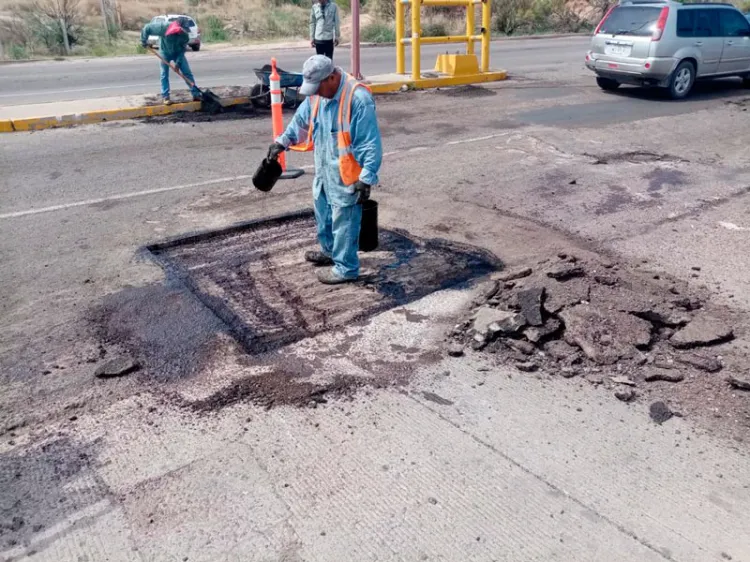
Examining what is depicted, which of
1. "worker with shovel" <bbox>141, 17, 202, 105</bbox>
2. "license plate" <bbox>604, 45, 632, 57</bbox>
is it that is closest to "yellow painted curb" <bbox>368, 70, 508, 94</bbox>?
"license plate" <bbox>604, 45, 632, 57</bbox>

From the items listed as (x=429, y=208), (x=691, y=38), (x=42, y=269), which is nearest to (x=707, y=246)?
(x=429, y=208)

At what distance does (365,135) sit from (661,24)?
1051 cm

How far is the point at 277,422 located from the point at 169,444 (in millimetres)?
581

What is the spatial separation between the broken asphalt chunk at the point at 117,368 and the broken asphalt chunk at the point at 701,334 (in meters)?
3.57

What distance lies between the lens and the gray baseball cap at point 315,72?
189 inches

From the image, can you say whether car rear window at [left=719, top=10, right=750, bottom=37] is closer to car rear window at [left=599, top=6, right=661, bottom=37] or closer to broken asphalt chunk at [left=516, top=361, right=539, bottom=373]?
car rear window at [left=599, top=6, right=661, bottom=37]

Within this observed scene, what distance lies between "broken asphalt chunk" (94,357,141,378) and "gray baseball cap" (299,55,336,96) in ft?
7.31

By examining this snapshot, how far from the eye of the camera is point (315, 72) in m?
4.82

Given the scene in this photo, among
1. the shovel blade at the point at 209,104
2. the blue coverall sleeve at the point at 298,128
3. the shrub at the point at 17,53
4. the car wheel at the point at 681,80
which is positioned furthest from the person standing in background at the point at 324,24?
the shrub at the point at 17,53

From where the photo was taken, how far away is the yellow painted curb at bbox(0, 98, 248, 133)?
10805mm

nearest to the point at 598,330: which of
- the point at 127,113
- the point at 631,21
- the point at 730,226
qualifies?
the point at 730,226

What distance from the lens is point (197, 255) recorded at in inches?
238

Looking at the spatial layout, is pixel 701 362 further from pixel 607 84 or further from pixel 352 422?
pixel 607 84

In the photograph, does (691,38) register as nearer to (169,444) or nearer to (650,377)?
(650,377)
